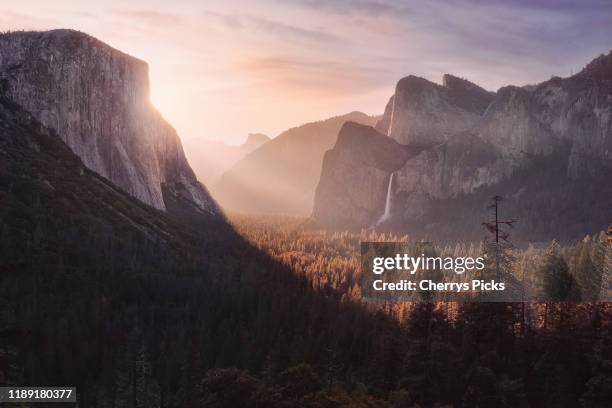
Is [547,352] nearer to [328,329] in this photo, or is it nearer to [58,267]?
[328,329]

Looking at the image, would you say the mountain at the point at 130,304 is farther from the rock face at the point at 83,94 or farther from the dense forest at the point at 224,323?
the rock face at the point at 83,94

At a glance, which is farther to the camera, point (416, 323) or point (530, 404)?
point (416, 323)

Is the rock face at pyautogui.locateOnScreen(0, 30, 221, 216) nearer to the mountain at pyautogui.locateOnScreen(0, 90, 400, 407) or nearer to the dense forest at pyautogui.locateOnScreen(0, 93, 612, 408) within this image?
the mountain at pyautogui.locateOnScreen(0, 90, 400, 407)

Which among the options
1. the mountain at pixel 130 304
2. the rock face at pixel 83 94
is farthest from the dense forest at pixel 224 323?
the rock face at pixel 83 94

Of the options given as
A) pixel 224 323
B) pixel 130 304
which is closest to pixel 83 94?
pixel 130 304

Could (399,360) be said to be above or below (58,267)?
below

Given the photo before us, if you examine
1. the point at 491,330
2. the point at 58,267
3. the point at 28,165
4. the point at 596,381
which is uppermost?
the point at 28,165

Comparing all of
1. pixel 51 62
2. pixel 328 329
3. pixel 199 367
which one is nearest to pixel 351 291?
pixel 328 329

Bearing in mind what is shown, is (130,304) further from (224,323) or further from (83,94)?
(83,94)
